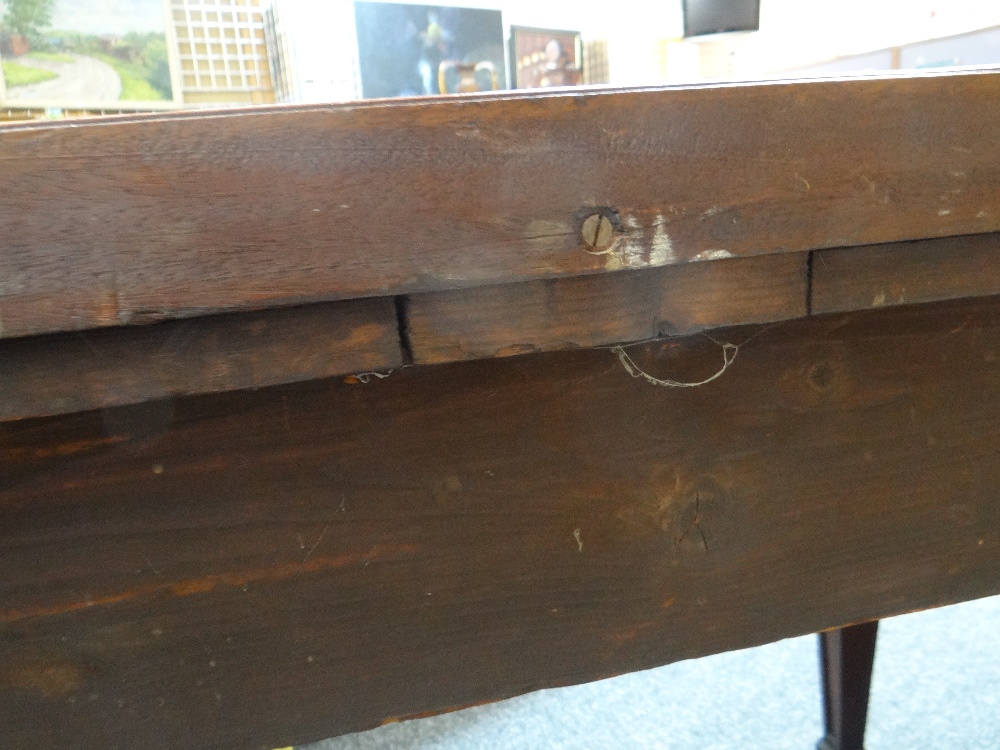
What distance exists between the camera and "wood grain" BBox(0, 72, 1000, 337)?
25cm

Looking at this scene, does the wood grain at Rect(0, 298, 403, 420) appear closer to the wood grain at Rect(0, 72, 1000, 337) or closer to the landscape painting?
the wood grain at Rect(0, 72, 1000, 337)

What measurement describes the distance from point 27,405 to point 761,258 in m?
0.29

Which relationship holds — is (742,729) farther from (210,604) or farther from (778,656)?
(210,604)

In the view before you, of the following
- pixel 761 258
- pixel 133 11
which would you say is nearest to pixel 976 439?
pixel 761 258

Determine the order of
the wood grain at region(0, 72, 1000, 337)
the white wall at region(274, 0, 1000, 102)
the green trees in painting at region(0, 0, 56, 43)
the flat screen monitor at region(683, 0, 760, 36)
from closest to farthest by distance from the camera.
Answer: the wood grain at region(0, 72, 1000, 337) → the green trees in painting at region(0, 0, 56, 43) → the white wall at region(274, 0, 1000, 102) → the flat screen monitor at region(683, 0, 760, 36)

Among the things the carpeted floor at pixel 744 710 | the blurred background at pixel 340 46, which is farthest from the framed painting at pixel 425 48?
the carpeted floor at pixel 744 710

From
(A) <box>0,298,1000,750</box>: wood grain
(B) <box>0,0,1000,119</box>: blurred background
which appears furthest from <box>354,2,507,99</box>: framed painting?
(A) <box>0,298,1000,750</box>: wood grain

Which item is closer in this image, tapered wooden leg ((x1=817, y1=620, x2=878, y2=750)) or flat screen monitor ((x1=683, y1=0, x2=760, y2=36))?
tapered wooden leg ((x1=817, y1=620, x2=878, y2=750))

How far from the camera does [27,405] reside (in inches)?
10.8

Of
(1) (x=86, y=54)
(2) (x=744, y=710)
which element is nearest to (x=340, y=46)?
(1) (x=86, y=54)

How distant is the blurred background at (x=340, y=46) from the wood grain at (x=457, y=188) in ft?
1.44

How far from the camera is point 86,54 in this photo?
102cm

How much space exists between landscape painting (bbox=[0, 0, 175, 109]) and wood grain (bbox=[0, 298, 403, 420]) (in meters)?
0.86

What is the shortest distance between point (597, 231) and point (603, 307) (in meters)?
0.04
